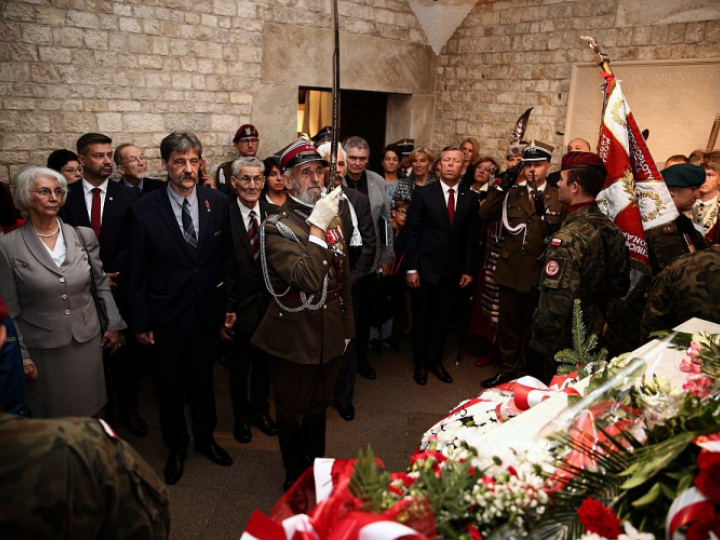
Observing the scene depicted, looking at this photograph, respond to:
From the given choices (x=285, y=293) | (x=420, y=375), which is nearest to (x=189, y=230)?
(x=285, y=293)

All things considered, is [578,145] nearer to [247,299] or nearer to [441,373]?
[441,373]

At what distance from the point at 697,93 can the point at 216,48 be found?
527cm

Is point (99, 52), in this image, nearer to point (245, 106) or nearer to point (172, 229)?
point (245, 106)

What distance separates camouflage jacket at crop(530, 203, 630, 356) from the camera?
→ 311cm

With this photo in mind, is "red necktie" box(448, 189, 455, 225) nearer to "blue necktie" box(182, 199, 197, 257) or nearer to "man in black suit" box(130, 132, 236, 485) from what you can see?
"man in black suit" box(130, 132, 236, 485)

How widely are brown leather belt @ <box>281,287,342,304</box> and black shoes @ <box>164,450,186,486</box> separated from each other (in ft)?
4.34

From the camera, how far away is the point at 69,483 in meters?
1.18

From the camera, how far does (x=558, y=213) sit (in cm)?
429

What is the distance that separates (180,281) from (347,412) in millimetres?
1649

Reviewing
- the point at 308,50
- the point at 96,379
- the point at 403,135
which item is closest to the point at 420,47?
the point at 403,135

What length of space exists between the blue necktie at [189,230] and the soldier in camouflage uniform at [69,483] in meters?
1.91

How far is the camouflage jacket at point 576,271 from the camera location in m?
3.11

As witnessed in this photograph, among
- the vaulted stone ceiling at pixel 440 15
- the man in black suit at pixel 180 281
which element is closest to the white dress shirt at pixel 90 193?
the man in black suit at pixel 180 281

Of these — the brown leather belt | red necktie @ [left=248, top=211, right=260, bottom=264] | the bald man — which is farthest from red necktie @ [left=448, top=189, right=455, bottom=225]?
the bald man
